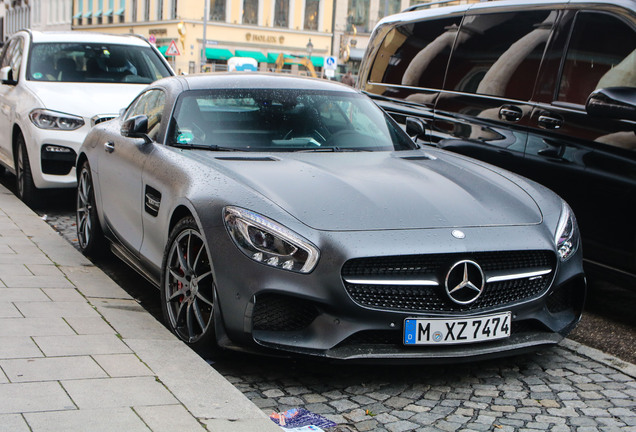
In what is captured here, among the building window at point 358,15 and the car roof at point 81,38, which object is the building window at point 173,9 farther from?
the car roof at point 81,38

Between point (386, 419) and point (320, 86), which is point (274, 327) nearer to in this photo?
point (386, 419)

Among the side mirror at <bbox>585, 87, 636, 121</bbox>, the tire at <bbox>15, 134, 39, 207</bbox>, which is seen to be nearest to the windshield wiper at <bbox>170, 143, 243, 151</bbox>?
the side mirror at <bbox>585, 87, 636, 121</bbox>

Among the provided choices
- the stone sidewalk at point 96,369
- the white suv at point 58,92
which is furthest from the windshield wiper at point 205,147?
the white suv at point 58,92

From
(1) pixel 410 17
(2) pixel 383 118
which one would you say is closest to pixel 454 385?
(2) pixel 383 118

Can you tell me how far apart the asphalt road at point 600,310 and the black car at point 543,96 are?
39 cm

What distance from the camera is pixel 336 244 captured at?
4.11 m

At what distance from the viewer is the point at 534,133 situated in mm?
6180

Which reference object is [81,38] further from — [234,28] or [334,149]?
[234,28]

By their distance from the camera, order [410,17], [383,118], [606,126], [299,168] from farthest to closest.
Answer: [410,17] < [383,118] < [606,126] < [299,168]

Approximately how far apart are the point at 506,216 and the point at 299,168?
3.64ft

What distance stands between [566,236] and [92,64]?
22.1 feet

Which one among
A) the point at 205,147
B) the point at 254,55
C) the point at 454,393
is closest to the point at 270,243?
the point at 454,393

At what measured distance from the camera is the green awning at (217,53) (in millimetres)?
56906

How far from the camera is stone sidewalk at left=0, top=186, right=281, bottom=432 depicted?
3.41 metres
